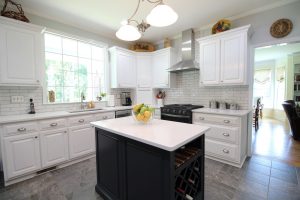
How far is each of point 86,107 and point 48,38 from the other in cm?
157

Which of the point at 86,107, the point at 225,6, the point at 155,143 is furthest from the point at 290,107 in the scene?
the point at 86,107

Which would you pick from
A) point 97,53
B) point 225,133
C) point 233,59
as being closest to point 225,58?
point 233,59

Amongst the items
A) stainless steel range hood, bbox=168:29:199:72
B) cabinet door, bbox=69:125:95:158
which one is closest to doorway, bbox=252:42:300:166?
stainless steel range hood, bbox=168:29:199:72

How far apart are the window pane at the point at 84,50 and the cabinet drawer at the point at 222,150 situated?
328cm

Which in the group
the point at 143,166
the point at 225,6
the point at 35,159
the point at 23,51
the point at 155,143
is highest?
the point at 225,6

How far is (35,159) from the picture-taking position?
2.19m

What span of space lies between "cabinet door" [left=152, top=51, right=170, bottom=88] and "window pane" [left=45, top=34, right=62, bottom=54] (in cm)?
226

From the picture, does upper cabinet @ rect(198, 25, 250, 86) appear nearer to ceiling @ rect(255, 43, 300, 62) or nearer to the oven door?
the oven door

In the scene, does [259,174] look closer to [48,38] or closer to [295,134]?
[295,134]

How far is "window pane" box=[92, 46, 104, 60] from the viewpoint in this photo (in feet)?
11.7

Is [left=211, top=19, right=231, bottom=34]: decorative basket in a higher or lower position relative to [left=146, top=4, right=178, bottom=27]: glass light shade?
higher

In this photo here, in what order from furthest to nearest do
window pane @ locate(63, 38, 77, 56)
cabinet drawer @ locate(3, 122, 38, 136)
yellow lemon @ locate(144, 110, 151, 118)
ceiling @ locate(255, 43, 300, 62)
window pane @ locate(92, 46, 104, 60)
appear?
ceiling @ locate(255, 43, 300, 62), window pane @ locate(92, 46, 104, 60), window pane @ locate(63, 38, 77, 56), cabinet drawer @ locate(3, 122, 38, 136), yellow lemon @ locate(144, 110, 151, 118)

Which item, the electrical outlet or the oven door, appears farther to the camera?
the oven door

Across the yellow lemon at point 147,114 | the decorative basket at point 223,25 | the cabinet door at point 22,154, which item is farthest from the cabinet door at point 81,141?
the decorative basket at point 223,25
